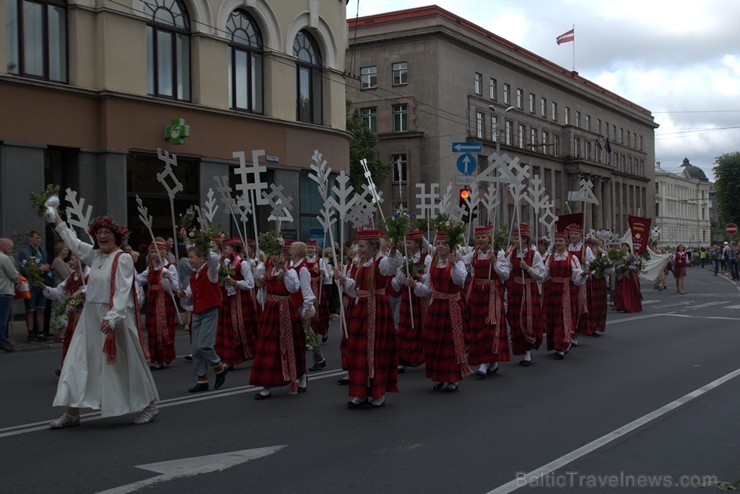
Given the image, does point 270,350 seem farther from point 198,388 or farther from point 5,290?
point 5,290

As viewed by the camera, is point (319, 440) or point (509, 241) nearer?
point (319, 440)

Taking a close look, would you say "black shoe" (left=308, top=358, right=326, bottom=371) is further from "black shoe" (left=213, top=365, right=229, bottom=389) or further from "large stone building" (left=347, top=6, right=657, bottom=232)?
"large stone building" (left=347, top=6, right=657, bottom=232)

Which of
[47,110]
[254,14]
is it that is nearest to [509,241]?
[47,110]

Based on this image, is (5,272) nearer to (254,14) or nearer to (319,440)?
(319,440)

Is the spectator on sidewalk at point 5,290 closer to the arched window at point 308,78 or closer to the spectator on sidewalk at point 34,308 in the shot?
the spectator on sidewalk at point 34,308

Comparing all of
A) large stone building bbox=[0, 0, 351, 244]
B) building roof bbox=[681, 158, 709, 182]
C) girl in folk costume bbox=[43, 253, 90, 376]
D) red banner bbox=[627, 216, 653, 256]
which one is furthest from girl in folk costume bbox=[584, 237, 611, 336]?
building roof bbox=[681, 158, 709, 182]

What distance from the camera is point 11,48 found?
65.0ft

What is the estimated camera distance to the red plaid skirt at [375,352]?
8.83 metres

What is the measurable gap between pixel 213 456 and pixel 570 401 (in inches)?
167

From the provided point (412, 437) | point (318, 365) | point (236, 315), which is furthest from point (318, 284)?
point (412, 437)

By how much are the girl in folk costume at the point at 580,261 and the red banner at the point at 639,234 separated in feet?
26.4

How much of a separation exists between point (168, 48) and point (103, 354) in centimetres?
1763

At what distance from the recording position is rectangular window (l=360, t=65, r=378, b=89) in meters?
54.0

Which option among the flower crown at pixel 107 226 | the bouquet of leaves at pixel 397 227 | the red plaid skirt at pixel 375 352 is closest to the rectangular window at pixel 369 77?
the bouquet of leaves at pixel 397 227
